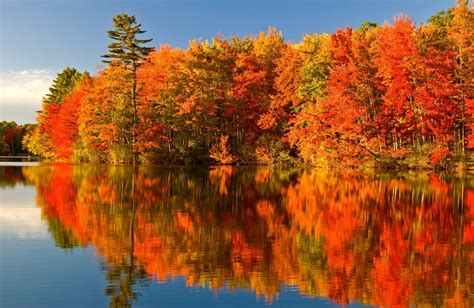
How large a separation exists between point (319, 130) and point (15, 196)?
30294 mm

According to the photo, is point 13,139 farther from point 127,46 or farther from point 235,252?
point 235,252

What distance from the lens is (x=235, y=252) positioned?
10359mm

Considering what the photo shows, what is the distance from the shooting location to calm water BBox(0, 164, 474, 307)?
25.1 ft

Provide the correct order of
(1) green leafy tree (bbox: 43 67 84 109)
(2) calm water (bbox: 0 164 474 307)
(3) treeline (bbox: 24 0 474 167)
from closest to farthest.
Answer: (2) calm water (bbox: 0 164 474 307) → (3) treeline (bbox: 24 0 474 167) → (1) green leafy tree (bbox: 43 67 84 109)

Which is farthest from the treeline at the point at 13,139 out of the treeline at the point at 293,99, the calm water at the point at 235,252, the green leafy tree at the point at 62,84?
the calm water at the point at 235,252

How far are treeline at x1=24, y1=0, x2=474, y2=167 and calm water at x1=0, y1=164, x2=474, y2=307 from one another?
75.7ft

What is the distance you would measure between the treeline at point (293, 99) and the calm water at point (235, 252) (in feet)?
75.7

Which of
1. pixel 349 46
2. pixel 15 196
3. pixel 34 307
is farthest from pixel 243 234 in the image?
pixel 349 46

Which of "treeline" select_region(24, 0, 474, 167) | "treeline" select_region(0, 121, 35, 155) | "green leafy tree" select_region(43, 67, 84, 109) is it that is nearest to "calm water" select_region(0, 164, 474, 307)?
"treeline" select_region(24, 0, 474, 167)

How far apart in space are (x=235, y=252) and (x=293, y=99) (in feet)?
136

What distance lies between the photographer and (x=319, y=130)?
45.3m

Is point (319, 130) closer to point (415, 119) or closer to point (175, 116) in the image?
point (415, 119)

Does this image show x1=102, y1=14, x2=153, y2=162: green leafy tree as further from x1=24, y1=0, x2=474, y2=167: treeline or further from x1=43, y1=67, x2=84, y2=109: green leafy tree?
x1=43, y1=67, x2=84, y2=109: green leafy tree

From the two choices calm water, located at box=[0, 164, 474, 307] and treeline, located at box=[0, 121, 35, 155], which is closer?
calm water, located at box=[0, 164, 474, 307]
